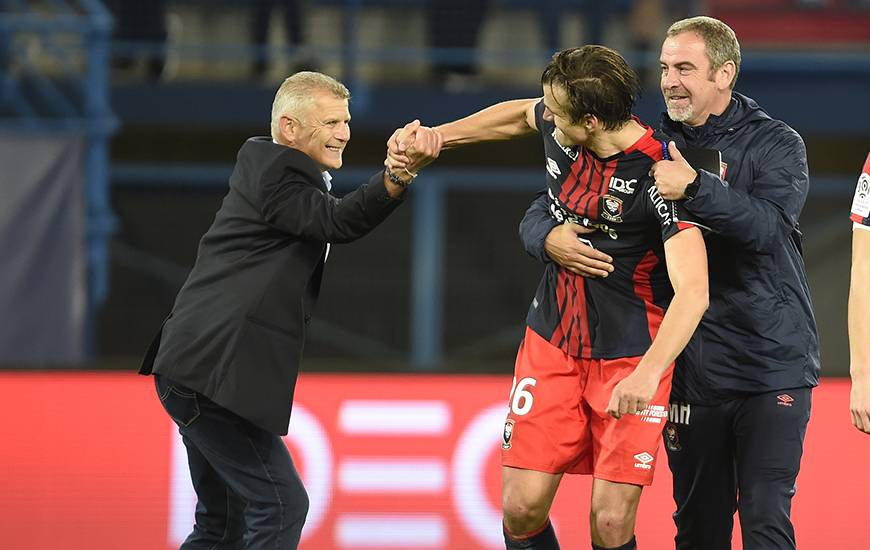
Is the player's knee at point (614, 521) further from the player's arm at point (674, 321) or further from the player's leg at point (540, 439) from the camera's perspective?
the player's arm at point (674, 321)

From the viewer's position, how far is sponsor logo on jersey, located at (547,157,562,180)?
3996 mm

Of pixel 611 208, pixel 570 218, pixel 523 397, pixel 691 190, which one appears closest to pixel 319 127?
pixel 570 218

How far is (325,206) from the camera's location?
385 centimetres

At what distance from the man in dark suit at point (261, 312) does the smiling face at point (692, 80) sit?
0.79 m

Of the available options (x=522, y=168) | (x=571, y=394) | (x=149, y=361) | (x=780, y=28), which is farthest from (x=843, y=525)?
(x=780, y=28)

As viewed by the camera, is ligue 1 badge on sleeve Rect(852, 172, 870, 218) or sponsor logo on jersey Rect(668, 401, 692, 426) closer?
ligue 1 badge on sleeve Rect(852, 172, 870, 218)

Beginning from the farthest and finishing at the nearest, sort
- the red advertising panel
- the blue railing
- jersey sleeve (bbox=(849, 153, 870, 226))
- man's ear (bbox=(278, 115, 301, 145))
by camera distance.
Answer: the blue railing < the red advertising panel < man's ear (bbox=(278, 115, 301, 145)) < jersey sleeve (bbox=(849, 153, 870, 226))

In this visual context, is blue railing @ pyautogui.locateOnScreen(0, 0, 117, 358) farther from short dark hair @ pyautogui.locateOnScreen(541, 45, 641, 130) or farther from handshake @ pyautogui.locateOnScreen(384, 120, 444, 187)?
short dark hair @ pyautogui.locateOnScreen(541, 45, 641, 130)

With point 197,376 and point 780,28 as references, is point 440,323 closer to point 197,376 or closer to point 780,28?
point 780,28

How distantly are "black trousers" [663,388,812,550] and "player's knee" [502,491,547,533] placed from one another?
A: 507 mm

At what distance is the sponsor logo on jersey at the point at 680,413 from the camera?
13.5ft

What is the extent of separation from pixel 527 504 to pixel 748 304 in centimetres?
90

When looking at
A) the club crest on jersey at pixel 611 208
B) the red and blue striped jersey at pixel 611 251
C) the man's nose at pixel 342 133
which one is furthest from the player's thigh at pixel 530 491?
the man's nose at pixel 342 133

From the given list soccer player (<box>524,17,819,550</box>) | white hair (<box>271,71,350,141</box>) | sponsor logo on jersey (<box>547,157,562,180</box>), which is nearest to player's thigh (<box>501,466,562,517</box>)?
soccer player (<box>524,17,819,550</box>)
